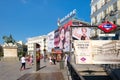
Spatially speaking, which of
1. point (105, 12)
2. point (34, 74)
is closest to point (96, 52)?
point (34, 74)

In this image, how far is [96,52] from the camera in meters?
11.8

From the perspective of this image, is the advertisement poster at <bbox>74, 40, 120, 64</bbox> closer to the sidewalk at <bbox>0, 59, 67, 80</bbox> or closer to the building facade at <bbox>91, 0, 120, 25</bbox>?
the sidewalk at <bbox>0, 59, 67, 80</bbox>

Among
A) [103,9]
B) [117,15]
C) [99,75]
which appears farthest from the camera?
[103,9]

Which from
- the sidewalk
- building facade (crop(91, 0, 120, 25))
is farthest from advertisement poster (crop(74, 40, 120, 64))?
building facade (crop(91, 0, 120, 25))

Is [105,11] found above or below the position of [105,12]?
above

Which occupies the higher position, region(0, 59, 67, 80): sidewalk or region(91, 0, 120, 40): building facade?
region(91, 0, 120, 40): building facade

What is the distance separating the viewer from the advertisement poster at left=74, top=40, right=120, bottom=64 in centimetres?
1161

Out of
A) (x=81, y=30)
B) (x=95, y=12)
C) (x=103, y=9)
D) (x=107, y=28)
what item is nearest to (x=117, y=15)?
(x=103, y=9)

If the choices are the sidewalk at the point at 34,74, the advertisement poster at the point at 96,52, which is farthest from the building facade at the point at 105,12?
the advertisement poster at the point at 96,52

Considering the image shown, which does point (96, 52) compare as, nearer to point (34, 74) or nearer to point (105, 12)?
point (34, 74)

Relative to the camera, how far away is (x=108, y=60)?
39.1 feet

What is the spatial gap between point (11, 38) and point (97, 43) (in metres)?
68.1

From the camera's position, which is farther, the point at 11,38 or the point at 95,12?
the point at 11,38

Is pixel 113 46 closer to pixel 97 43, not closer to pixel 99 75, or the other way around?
pixel 97 43
